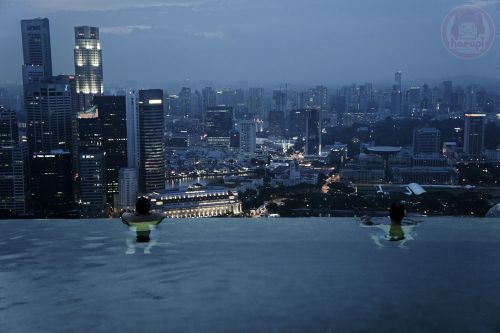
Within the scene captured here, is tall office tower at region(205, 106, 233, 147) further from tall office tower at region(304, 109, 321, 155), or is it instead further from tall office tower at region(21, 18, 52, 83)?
tall office tower at region(21, 18, 52, 83)

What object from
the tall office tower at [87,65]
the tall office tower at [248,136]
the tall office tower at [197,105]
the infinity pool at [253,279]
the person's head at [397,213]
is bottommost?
the tall office tower at [248,136]

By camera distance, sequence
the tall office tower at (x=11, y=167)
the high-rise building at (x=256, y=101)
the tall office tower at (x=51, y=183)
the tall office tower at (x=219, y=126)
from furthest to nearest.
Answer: the high-rise building at (x=256, y=101), the tall office tower at (x=219, y=126), the tall office tower at (x=51, y=183), the tall office tower at (x=11, y=167)

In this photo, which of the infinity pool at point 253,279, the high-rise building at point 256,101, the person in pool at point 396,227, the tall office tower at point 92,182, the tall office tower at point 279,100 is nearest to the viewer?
the infinity pool at point 253,279

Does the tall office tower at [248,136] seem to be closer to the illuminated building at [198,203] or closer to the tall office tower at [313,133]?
the tall office tower at [313,133]

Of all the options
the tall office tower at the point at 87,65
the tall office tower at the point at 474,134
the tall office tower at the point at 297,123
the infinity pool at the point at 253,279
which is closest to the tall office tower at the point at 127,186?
the tall office tower at the point at 87,65

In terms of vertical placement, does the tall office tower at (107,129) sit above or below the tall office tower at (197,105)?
below

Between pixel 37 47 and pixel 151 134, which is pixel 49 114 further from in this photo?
pixel 37 47

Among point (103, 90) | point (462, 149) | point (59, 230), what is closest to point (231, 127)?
point (103, 90)
